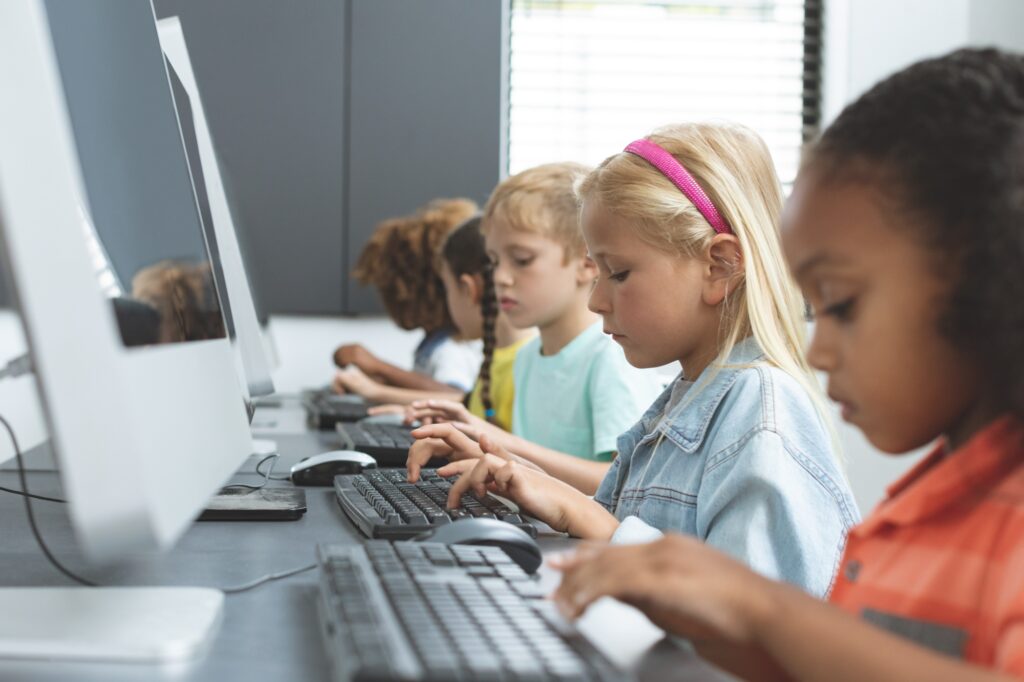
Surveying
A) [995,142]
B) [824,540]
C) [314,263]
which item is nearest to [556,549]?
[824,540]

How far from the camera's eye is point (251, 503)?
1.04m

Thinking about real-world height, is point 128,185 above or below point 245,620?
above

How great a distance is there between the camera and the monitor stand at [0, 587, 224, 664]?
55cm

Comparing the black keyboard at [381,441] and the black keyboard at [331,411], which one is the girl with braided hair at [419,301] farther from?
the black keyboard at [381,441]

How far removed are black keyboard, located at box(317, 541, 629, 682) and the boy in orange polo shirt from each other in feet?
0.14

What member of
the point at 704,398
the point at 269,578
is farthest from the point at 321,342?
the point at 269,578

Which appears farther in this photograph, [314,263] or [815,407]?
[314,263]

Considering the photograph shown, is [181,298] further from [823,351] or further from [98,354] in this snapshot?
[823,351]

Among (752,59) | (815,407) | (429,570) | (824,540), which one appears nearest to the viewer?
(429,570)

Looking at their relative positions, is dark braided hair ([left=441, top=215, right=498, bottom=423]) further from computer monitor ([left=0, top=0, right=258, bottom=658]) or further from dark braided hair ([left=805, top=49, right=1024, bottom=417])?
dark braided hair ([left=805, top=49, right=1024, bottom=417])

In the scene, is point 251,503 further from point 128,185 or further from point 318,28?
point 318,28

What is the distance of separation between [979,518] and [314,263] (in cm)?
279

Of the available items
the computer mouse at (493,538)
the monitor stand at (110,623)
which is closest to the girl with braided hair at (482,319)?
the computer mouse at (493,538)

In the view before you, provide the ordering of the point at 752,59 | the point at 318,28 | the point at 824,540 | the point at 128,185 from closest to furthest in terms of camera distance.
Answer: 1. the point at 128,185
2. the point at 824,540
3. the point at 318,28
4. the point at 752,59
